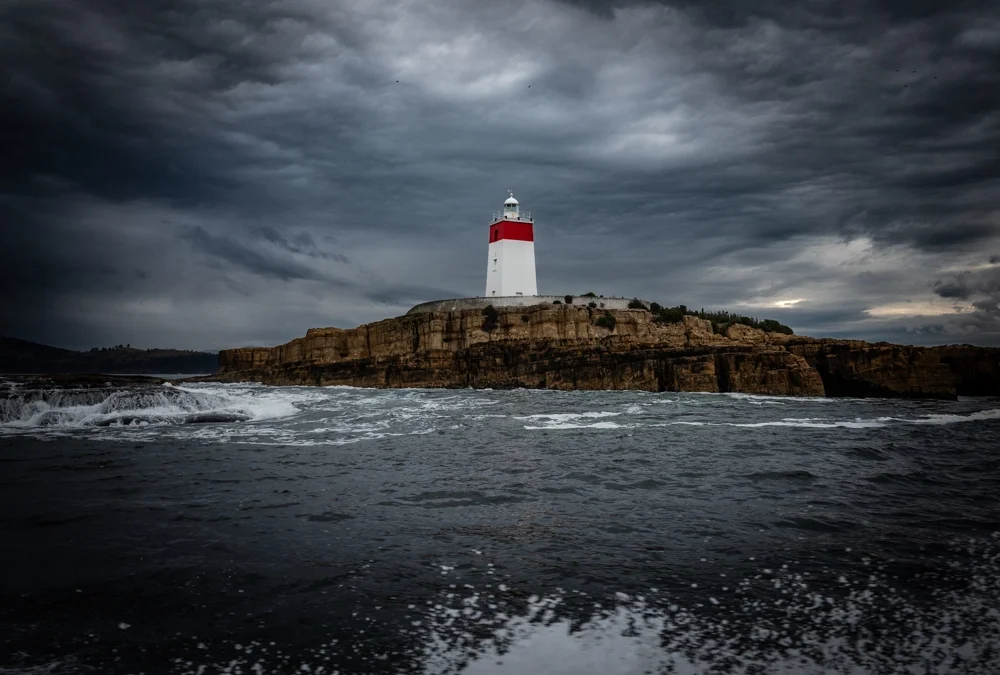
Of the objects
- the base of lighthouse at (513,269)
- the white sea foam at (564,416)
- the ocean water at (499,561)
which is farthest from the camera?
the base of lighthouse at (513,269)

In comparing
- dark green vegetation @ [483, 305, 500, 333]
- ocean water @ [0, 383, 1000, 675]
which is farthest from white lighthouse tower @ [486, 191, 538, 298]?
ocean water @ [0, 383, 1000, 675]

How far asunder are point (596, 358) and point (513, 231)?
68.2ft

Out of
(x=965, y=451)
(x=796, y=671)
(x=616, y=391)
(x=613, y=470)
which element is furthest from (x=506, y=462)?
(x=616, y=391)

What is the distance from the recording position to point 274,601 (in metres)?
4.38

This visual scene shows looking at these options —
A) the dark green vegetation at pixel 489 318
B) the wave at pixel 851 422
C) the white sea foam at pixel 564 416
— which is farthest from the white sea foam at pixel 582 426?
the dark green vegetation at pixel 489 318

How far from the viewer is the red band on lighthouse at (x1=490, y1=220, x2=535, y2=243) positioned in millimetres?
57500

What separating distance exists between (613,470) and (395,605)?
5954 mm

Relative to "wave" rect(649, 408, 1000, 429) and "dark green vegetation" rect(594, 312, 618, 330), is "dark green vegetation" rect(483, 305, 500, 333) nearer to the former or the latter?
"dark green vegetation" rect(594, 312, 618, 330)

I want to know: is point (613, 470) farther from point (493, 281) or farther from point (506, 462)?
point (493, 281)

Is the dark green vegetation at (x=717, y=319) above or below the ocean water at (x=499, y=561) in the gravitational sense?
above

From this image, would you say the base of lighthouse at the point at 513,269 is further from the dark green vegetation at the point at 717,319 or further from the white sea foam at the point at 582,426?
the white sea foam at the point at 582,426

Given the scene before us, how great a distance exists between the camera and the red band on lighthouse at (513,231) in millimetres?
57500

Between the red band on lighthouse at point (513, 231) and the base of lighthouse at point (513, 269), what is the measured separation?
39 centimetres

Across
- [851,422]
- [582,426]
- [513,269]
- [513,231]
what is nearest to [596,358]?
[513,269]
